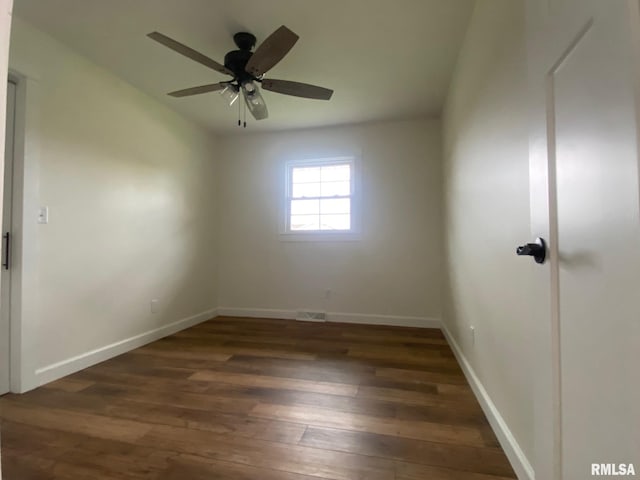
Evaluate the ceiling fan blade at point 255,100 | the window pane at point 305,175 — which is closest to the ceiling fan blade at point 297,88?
the ceiling fan blade at point 255,100

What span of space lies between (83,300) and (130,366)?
0.64 meters

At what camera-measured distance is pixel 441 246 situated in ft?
12.1

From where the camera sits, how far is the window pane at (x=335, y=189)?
13.4 feet

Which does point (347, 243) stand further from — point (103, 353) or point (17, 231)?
point (17, 231)

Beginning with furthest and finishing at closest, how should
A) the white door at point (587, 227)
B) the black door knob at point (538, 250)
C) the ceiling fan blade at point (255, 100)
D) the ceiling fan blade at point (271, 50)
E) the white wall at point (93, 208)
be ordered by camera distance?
1. the ceiling fan blade at point (255, 100)
2. the white wall at point (93, 208)
3. the ceiling fan blade at point (271, 50)
4. the black door knob at point (538, 250)
5. the white door at point (587, 227)

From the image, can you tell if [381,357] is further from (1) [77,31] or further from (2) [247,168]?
(1) [77,31]

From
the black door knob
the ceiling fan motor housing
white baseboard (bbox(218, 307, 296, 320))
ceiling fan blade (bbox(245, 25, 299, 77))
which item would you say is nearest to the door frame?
the ceiling fan motor housing

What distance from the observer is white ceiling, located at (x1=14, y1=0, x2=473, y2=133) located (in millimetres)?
2045

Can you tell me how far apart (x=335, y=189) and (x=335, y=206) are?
22 cm

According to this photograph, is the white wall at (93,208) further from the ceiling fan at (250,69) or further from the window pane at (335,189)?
the window pane at (335,189)

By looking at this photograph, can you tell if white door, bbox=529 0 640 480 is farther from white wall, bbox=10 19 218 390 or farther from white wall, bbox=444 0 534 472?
white wall, bbox=10 19 218 390

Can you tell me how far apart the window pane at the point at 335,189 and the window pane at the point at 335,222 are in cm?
29

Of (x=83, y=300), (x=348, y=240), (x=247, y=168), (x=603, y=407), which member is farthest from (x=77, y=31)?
(x=603, y=407)

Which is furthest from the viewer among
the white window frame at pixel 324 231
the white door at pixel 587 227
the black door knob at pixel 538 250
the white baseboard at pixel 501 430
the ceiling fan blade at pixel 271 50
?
the white window frame at pixel 324 231
